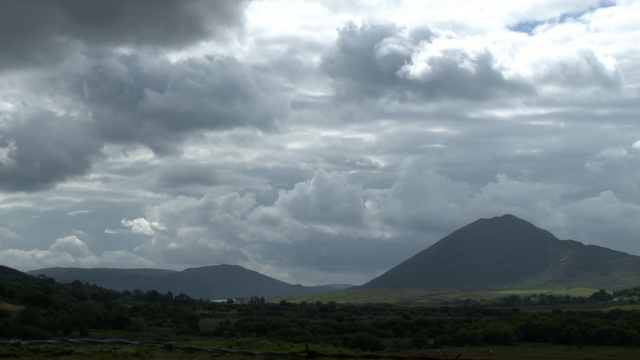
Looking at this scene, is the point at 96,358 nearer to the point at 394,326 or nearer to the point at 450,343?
the point at 450,343

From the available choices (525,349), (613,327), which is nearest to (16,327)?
(525,349)

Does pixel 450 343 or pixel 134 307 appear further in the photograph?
pixel 134 307

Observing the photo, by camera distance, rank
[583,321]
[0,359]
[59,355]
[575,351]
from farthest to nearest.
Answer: [583,321]
[575,351]
[59,355]
[0,359]

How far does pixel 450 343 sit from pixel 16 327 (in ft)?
182

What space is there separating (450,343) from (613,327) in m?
22.6

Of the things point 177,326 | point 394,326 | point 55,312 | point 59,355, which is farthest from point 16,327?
point 394,326

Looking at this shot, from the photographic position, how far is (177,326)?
11619cm

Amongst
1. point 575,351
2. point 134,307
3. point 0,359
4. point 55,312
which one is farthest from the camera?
point 134,307

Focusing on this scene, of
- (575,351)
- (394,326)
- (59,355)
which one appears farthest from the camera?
(394,326)

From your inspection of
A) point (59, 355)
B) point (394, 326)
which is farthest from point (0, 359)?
point (394, 326)

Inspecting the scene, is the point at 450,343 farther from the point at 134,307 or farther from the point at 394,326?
the point at 134,307

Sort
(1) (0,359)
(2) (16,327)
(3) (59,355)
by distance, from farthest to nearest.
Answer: (2) (16,327) → (3) (59,355) → (1) (0,359)

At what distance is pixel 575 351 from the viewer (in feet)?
301

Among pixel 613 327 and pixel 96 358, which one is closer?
pixel 96 358
